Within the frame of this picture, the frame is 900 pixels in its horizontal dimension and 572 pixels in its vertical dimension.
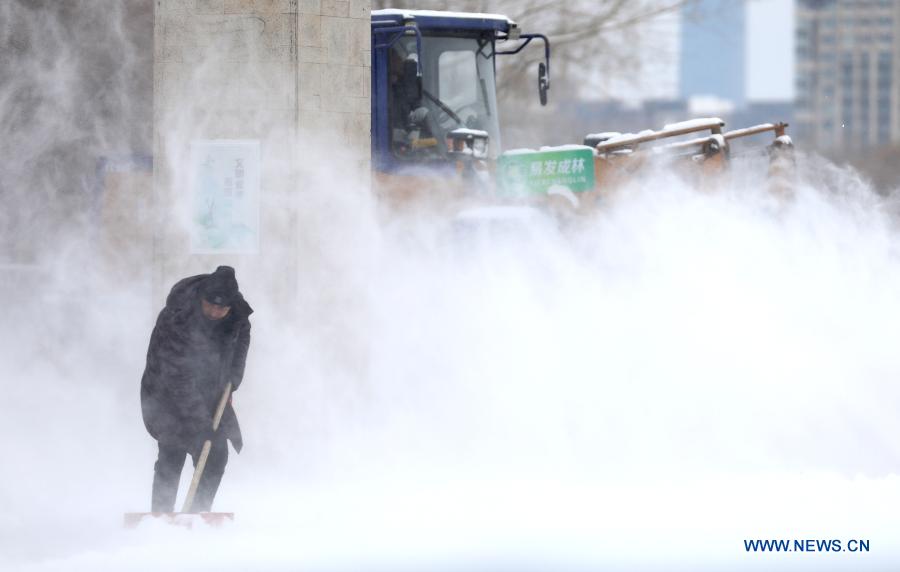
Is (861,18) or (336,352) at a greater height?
(861,18)

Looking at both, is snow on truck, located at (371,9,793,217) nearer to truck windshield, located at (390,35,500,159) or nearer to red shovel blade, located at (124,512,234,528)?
truck windshield, located at (390,35,500,159)

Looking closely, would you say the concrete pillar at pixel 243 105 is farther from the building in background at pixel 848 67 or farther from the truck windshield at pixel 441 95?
the building in background at pixel 848 67

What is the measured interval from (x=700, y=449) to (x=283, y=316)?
312cm

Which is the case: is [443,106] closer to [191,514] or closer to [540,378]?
[540,378]

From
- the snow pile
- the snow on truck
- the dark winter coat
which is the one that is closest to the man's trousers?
the dark winter coat

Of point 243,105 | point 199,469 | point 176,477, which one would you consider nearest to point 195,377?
point 199,469

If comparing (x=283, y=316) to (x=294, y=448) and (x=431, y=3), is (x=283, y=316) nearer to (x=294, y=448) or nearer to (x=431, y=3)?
(x=294, y=448)

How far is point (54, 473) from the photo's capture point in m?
9.55

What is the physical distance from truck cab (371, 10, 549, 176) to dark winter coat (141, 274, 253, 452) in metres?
3.73

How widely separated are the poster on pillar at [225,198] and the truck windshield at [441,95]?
2145 mm

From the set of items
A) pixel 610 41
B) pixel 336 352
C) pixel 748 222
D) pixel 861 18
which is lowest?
pixel 336 352

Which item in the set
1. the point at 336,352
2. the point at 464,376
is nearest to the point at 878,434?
the point at 464,376

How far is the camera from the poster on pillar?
9.05 m

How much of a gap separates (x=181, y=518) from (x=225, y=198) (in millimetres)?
2404
